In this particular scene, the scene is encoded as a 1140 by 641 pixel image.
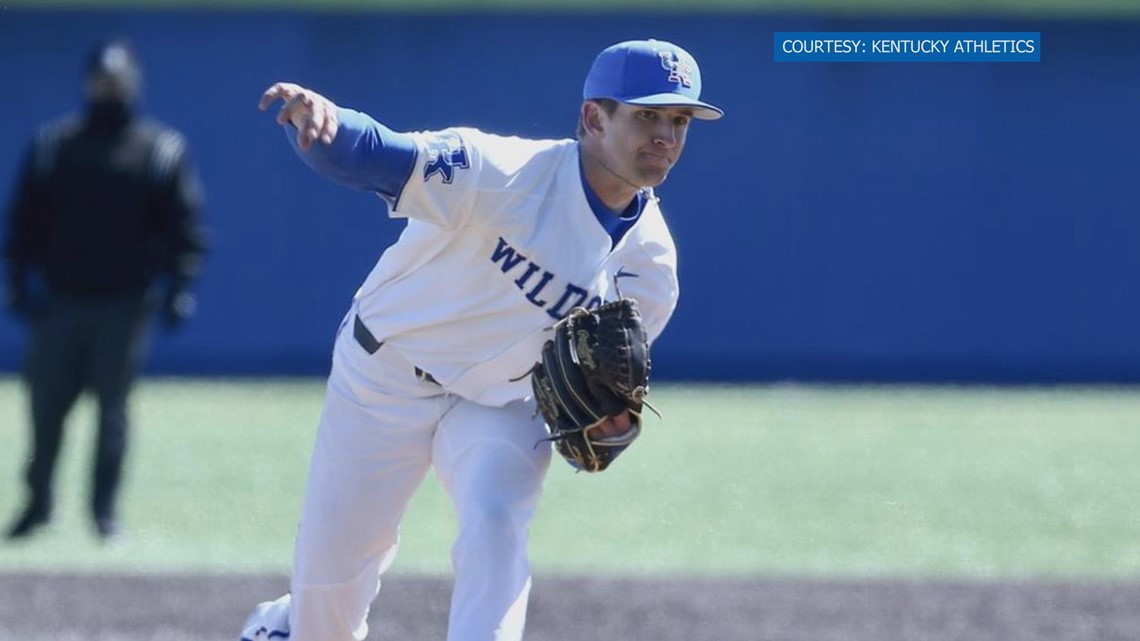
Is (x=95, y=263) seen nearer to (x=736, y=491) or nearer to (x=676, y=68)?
(x=736, y=491)

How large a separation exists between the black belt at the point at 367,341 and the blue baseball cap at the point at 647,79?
79cm

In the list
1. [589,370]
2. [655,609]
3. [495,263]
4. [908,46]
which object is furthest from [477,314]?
[908,46]

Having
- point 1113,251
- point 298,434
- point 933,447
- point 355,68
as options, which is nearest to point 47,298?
point 298,434

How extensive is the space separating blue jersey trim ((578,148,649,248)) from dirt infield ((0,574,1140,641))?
6.89 ft

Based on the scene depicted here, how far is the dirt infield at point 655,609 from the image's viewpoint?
20.5ft

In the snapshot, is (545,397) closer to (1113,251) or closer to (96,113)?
(96,113)

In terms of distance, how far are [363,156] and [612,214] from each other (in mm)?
739

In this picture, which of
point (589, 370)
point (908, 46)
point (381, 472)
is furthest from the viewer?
point (908, 46)

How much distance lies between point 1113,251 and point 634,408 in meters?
11.3

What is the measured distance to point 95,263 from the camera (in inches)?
321

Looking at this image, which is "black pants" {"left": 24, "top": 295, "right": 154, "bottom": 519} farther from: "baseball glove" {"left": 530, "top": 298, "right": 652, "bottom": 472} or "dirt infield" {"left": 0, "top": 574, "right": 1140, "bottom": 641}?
"baseball glove" {"left": 530, "top": 298, "right": 652, "bottom": 472}

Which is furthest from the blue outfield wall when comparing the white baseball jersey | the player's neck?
the player's neck

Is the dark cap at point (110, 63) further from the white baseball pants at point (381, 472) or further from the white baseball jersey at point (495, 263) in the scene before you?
the white baseball jersey at point (495, 263)

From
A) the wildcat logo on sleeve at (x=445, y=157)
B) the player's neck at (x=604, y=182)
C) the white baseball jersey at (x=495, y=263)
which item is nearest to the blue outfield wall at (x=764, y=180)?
the white baseball jersey at (x=495, y=263)
